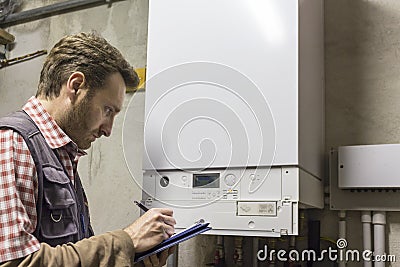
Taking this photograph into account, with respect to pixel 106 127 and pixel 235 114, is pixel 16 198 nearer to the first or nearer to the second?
pixel 106 127

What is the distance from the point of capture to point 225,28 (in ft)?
5.12

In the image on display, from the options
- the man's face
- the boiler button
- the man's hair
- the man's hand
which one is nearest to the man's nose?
the man's face

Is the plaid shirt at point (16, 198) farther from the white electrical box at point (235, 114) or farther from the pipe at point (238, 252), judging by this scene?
the pipe at point (238, 252)

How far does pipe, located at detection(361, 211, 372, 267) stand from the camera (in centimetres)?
160

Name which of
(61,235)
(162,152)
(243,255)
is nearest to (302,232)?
(243,255)

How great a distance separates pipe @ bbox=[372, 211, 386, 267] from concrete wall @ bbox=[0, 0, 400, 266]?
4cm

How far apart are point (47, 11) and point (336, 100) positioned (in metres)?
1.34

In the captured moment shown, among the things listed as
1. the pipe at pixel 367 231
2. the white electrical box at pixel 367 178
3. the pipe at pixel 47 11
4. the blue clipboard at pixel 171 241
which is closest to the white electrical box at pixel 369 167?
the white electrical box at pixel 367 178

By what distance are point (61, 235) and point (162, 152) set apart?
0.52m

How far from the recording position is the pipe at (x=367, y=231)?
160 cm

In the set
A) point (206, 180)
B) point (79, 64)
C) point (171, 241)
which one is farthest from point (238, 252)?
point (79, 64)

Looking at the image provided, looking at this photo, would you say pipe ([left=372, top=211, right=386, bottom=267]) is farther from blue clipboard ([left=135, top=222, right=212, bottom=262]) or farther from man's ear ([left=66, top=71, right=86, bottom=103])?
man's ear ([left=66, top=71, right=86, bottom=103])

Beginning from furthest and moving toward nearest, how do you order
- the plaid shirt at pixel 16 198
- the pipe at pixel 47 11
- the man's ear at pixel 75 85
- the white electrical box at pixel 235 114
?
the pipe at pixel 47 11
the white electrical box at pixel 235 114
the man's ear at pixel 75 85
the plaid shirt at pixel 16 198

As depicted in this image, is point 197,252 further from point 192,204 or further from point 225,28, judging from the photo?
point 225,28
